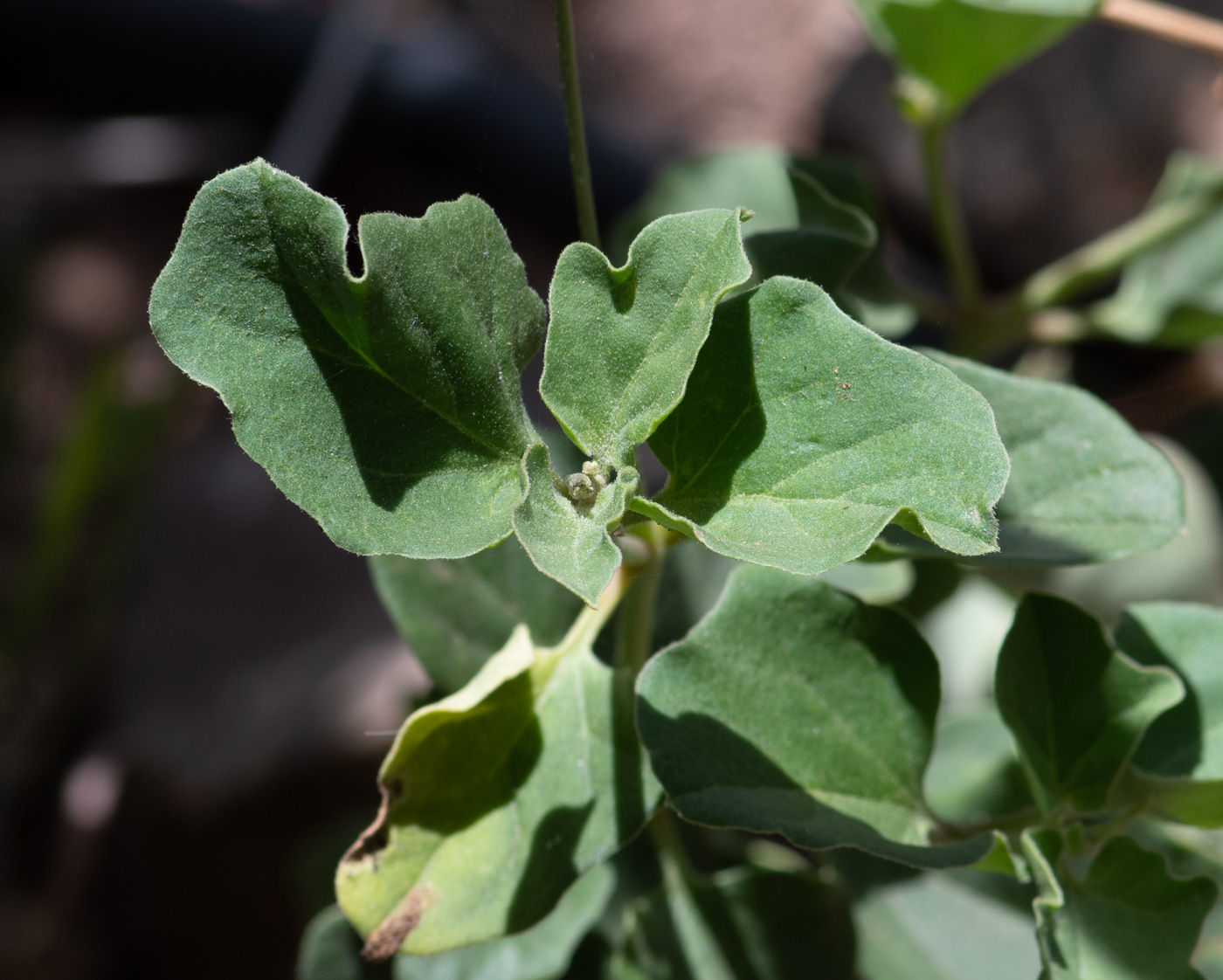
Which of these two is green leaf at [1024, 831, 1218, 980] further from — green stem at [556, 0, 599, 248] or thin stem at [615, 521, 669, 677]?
green stem at [556, 0, 599, 248]

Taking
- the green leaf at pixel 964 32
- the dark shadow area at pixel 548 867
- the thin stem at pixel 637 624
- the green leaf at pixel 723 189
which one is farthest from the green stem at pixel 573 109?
the green leaf at pixel 964 32

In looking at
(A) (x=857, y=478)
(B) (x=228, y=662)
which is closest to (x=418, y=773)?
(A) (x=857, y=478)

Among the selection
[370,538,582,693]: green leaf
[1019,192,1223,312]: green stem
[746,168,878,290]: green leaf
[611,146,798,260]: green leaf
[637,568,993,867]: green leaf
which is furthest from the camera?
[1019,192,1223,312]: green stem

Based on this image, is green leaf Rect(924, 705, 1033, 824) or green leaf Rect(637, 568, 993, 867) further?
green leaf Rect(924, 705, 1033, 824)

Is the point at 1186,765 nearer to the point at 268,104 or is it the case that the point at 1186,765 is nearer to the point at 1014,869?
the point at 1014,869

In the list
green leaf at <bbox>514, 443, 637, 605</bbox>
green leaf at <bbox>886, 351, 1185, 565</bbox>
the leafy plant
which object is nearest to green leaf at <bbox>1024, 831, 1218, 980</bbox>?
the leafy plant

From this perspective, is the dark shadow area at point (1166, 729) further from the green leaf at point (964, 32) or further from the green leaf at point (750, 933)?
the green leaf at point (964, 32)
